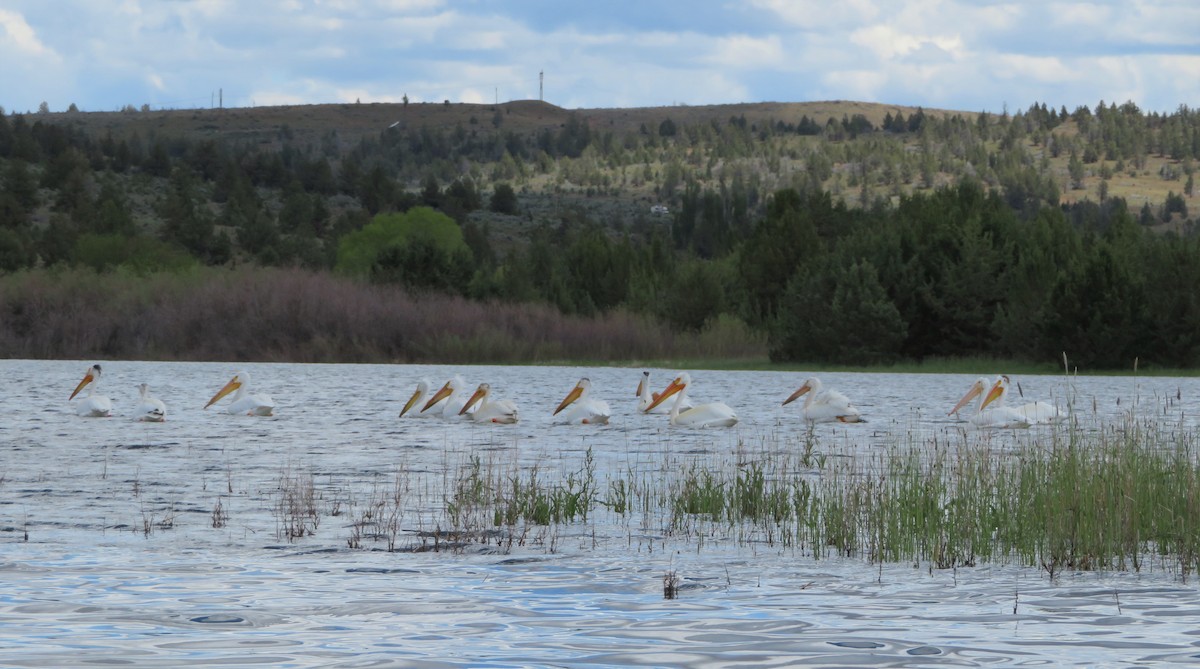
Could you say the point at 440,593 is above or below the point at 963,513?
below

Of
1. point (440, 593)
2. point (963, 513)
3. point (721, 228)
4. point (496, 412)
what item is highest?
point (721, 228)

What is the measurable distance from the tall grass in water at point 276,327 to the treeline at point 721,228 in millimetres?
450

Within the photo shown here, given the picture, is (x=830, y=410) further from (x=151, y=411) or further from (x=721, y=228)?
(x=721, y=228)

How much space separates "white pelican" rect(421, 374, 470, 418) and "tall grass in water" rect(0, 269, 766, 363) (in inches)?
1147

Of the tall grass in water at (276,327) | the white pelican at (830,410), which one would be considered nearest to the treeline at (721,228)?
the tall grass in water at (276,327)

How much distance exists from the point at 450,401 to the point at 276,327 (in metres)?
31.3

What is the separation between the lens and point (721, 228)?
11475 centimetres

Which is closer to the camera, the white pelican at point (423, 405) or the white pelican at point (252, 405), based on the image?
the white pelican at point (252, 405)

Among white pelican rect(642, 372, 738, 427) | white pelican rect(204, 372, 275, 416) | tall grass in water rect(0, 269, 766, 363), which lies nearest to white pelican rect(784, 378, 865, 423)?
white pelican rect(642, 372, 738, 427)

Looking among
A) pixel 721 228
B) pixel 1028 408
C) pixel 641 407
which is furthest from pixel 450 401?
pixel 721 228

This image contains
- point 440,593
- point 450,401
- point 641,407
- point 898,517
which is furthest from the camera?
point 641,407

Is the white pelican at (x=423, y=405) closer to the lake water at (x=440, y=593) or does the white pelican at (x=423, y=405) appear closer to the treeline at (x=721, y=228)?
the lake water at (x=440, y=593)

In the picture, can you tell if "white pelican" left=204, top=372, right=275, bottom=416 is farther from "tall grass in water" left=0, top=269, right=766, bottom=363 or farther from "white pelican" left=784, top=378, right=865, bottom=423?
"tall grass in water" left=0, top=269, right=766, bottom=363

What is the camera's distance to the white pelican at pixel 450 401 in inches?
1200
